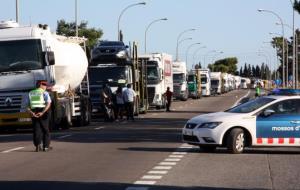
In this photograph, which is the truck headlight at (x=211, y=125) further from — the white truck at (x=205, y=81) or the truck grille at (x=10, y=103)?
the white truck at (x=205, y=81)

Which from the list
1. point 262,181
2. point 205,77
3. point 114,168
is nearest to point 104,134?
point 114,168

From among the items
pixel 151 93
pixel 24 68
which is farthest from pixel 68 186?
pixel 151 93

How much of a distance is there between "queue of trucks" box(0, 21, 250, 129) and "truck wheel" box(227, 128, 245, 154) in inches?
391

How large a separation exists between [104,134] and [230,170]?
11226 millimetres

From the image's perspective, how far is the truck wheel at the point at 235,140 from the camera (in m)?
17.8

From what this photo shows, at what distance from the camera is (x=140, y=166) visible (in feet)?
49.1

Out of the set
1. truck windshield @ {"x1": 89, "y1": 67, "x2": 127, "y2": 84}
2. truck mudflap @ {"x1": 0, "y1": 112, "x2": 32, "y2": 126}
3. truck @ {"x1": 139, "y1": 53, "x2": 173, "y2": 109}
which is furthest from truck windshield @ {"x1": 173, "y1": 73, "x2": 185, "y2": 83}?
truck mudflap @ {"x1": 0, "y1": 112, "x2": 32, "y2": 126}

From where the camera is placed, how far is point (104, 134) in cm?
2514

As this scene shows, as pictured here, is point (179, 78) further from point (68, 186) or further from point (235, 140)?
point (68, 186)

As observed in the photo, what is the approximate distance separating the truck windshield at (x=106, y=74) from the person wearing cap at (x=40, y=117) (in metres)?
17.7

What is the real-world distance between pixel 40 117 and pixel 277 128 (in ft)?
18.7

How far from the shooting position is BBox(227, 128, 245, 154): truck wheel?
703 inches

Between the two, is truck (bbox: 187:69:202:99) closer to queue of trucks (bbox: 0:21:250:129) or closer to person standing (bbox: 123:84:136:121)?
queue of trucks (bbox: 0:21:250:129)

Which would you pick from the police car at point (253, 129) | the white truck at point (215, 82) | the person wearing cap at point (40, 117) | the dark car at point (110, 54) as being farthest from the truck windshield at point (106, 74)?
the white truck at point (215, 82)
